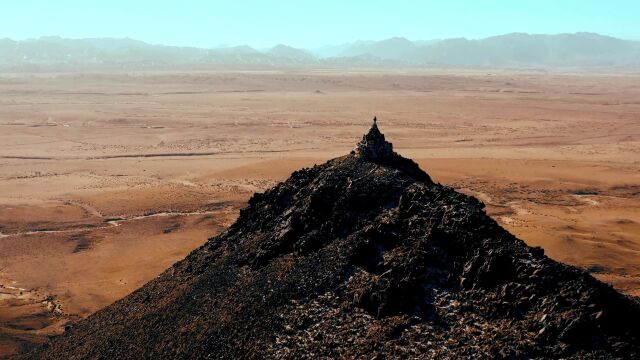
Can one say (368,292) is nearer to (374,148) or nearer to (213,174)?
(374,148)

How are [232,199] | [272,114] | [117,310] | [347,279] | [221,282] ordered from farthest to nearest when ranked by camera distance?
[272,114], [232,199], [117,310], [221,282], [347,279]

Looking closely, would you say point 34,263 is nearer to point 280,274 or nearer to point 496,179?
point 280,274

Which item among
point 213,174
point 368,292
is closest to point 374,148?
point 368,292

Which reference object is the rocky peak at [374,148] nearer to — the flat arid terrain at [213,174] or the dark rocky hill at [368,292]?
the dark rocky hill at [368,292]

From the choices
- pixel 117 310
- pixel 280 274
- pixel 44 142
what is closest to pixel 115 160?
pixel 44 142

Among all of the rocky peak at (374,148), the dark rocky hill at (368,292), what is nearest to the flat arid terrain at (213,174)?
the dark rocky hill at (368,292)
